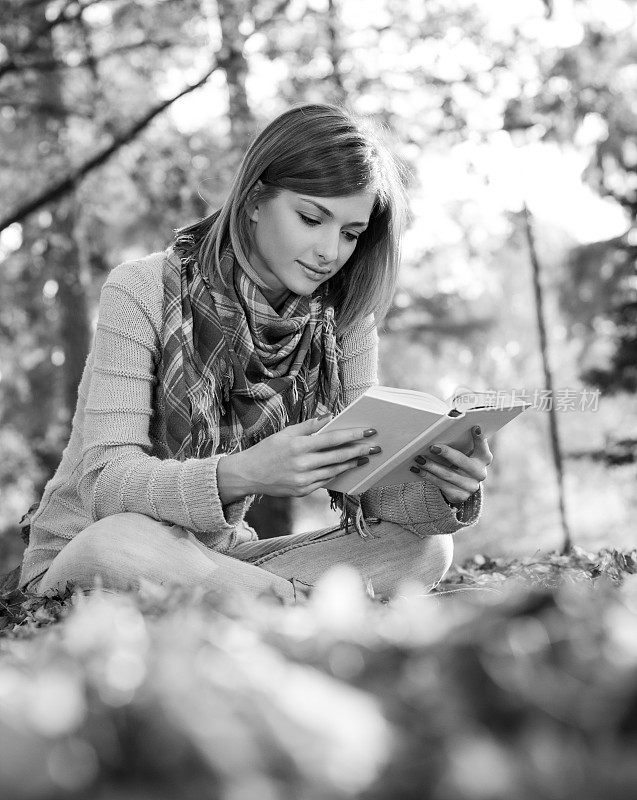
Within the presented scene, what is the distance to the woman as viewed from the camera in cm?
233

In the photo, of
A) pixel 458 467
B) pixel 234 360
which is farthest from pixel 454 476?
pixel 234 360

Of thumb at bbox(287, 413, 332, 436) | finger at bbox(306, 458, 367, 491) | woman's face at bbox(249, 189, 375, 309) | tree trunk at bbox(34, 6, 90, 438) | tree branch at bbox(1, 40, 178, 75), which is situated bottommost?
tree trunk at bbox(34, 6, 90, 438)

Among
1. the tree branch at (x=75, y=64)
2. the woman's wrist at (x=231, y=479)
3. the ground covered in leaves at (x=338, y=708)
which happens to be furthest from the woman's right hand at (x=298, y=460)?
the tree branch at (x=75, y=64)

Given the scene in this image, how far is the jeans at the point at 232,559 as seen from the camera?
88.0 inches

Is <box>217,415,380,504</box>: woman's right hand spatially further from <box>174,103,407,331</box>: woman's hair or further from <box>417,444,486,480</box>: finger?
<box>174,103,407,331</box>: woman's hair

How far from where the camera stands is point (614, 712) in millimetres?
750

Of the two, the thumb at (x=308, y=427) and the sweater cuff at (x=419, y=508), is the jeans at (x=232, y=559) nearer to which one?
the sweater cuff at (x=419, y=508)

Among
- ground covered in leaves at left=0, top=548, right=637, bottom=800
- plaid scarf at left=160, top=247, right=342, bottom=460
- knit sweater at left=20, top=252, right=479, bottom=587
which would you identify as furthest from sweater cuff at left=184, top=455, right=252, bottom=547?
ground covered in leaves at left=0, top=548, right=637, bottom=800

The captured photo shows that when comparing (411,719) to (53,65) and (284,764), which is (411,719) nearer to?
(284,764)

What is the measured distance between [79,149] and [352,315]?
415 cm

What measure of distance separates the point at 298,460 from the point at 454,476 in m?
0.49

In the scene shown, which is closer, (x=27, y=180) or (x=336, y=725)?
(x=336, y=725)

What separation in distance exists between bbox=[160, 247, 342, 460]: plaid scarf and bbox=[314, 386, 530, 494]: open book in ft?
1.59

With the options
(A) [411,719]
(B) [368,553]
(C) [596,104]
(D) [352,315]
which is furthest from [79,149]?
(A) [411,719]
